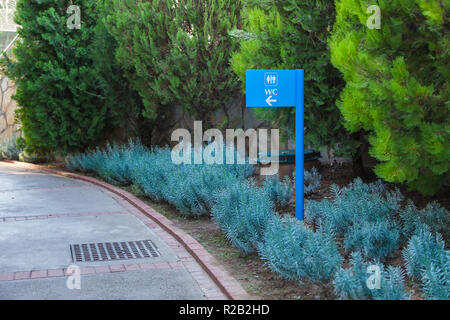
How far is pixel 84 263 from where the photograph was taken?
5531 millimetres

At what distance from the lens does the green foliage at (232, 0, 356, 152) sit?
22.4 feet

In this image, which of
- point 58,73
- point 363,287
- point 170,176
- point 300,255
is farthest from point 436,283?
point 58,73

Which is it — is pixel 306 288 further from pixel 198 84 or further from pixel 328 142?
pixel 198 84

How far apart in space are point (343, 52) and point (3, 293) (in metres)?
3.64

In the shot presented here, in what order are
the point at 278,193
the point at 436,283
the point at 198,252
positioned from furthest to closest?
the point at 278,193 → the point at 198,252 → the point at 436,283

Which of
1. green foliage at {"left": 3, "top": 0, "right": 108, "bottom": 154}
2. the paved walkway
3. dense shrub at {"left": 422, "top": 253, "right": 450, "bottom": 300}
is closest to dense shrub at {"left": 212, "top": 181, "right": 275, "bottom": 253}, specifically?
the paved walkway

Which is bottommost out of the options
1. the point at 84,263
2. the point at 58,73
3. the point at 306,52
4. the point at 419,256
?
the point at 84,263

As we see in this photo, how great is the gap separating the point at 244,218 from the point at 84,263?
1.73 meters

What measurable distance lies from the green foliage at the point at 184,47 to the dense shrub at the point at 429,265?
260 inches

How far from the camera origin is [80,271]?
5.23 meters

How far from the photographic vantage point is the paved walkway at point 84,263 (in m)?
4.71

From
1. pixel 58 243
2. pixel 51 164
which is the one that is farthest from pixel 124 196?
pixel 51 164

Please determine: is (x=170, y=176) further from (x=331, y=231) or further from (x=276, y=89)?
(x=331, y=231)

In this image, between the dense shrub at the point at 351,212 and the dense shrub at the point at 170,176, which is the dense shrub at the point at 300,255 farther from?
the dense shrub at the point at 170,176
